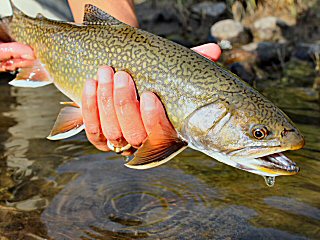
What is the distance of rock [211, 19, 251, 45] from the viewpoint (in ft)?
31.5

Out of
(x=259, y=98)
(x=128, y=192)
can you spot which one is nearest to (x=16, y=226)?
(x=128, y=192)

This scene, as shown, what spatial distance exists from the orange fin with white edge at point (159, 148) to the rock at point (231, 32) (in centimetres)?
699

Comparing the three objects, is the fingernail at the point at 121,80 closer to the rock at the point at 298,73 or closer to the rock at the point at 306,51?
the rock at the point at 298,73

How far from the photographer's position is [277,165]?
8.55ft

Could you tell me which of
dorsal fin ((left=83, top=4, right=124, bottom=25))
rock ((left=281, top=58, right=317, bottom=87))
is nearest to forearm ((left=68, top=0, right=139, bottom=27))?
dorsal fin ((left=83, top=4, right=124, bottom=25))

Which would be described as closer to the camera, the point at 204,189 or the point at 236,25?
the point at 204,189

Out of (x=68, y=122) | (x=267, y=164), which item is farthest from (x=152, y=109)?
(x=68, y=122)

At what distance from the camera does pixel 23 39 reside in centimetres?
375

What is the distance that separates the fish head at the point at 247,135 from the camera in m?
2.61

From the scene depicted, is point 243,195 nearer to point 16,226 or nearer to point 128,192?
point 128,192

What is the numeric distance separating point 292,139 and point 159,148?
0.68m

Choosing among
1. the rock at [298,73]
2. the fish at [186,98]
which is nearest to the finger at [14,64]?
the fish at [186,98]

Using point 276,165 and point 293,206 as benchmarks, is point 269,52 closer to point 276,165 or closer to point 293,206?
point 293,206

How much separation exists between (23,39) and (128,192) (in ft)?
5.05
